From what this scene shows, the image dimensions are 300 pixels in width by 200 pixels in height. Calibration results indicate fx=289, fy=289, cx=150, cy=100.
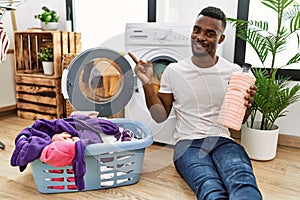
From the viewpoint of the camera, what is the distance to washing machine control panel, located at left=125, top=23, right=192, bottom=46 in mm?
1776

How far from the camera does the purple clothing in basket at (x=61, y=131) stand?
1.31m

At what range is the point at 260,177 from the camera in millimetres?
1604

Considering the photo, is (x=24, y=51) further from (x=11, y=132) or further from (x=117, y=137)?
(x=117, y=137)

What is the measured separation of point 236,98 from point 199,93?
0.65 feet

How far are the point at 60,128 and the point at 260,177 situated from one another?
1.13 metres

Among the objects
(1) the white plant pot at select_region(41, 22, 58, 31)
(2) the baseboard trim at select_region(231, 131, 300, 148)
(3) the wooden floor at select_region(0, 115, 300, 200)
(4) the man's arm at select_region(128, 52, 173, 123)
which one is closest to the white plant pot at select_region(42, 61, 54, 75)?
(1) the white plant pot at select_region(41, 22, 58, 31)

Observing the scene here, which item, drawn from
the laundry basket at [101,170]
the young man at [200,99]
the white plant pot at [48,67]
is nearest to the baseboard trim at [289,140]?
the young man at [200,99]

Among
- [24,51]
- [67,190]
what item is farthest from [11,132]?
[67,190]

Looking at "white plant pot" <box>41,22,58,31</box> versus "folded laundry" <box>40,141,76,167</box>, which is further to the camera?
"white plant pot" <box>41,22,58,31</box>

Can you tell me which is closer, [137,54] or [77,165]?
[77,165]

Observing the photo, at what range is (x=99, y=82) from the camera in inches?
77.4

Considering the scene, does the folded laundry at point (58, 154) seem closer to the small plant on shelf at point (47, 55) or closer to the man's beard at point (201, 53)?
the man's beard at point (201, 53)

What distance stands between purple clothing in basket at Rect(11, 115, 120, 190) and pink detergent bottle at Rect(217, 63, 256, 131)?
611 millimetres

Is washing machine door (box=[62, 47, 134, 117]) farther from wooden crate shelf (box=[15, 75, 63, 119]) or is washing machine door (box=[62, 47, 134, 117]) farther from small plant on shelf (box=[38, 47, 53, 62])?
small plant on shelf (box=[38, 47, 53, 62])
